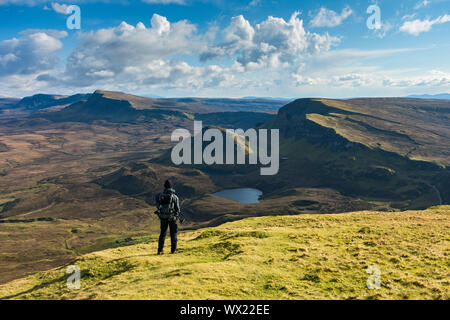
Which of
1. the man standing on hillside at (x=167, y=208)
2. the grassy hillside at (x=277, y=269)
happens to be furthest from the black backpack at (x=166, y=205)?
the grassy hillside at (x=277, y=269)

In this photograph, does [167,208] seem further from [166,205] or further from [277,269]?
[277,269]

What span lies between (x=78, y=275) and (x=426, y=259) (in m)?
23.1

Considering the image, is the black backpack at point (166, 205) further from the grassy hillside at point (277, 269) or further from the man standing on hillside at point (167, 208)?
the grassy hillside at point (277, 269)

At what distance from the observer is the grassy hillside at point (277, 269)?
1409cm

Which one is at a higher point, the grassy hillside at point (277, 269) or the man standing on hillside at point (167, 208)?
the man standing on hillside at point (167, 208)

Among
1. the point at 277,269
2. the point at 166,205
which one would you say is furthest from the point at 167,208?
the point at 277,269

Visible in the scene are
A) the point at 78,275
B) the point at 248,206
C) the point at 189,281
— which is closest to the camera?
the point at 189,281

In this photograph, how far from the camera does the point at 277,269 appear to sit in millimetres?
17422

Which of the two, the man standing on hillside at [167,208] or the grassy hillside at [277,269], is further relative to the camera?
the man standing on hillside at [167,208]

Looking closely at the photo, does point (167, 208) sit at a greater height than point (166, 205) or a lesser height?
lesser

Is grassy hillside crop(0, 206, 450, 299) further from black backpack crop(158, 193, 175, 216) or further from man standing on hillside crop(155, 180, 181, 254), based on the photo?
black backpack crop(158, 193, 175, 216)

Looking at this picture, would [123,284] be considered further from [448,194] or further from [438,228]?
[448,194]
